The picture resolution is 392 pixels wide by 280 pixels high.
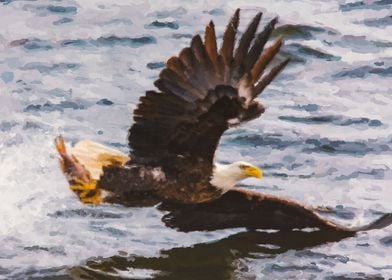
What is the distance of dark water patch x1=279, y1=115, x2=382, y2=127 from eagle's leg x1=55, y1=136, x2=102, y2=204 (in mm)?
3412

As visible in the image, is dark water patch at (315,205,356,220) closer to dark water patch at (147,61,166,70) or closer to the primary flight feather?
the primary flight feather

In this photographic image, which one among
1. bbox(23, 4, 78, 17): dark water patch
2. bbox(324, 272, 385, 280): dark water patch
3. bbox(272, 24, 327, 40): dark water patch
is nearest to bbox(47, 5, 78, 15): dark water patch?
bbox(23, 4, 78, 17): dark water patch

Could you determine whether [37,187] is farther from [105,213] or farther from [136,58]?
[136,58]

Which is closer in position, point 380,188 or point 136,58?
point 380,188

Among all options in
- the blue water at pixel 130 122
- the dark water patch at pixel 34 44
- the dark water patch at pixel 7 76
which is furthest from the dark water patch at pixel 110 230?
the dark water patch at pixel 34 44

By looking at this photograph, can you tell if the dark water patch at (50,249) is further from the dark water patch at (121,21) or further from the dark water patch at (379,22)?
the dark water patch at (379,22)

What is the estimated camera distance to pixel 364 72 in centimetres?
1379

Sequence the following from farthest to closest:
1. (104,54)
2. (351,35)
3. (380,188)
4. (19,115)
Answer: (351,35) < (104,54) < (19,115) < (380,188)

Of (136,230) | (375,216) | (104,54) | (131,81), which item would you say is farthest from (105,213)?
(104,54)

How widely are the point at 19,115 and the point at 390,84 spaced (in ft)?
12.7

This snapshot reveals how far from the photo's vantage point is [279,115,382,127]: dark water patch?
12250mm

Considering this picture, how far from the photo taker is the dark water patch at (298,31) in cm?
1515

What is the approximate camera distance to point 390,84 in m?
13.5

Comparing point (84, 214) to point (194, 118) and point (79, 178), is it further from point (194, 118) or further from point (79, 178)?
point (194, 118)
